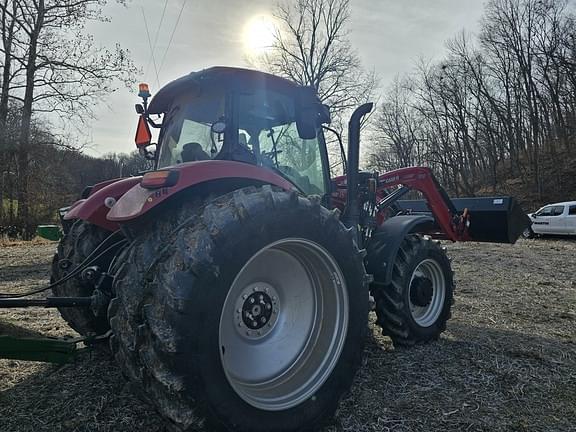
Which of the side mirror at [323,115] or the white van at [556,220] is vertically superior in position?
the side mirror at [323,115]

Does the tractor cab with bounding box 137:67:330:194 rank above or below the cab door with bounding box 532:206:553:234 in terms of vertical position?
above

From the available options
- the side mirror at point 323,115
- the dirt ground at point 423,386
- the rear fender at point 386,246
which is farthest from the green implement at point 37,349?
the side mirror at point 323,115

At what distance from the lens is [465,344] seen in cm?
399

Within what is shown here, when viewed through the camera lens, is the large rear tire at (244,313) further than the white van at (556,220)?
No

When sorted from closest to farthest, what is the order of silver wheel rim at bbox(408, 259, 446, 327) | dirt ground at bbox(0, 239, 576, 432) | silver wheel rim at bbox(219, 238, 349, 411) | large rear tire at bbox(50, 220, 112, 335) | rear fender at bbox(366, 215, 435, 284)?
silver wheel rim at bbox(219, 238, 349, 411)
dirt ground at bbox(0, 239, 576, 432)
large rear tire at bbox(50, 220, 112, 335)
rear fender at bbox(366, 215, 435, 284)
silver wheel rim at bbox(408, 259, 446, 327)

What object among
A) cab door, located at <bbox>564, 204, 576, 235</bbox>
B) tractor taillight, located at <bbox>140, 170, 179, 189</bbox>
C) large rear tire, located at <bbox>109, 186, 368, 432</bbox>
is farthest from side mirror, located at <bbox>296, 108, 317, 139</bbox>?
cab door, located at <bbox>564, 204, 576, 235</bbox>

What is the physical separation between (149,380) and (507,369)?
268 centimetres

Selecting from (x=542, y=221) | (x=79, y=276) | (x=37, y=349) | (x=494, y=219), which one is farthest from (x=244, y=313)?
(x=542, y=221)

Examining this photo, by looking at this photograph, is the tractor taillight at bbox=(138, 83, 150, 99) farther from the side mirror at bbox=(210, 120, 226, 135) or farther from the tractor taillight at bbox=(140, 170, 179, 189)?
the tractor taillight at bbox=(140, 170, 179, 189)

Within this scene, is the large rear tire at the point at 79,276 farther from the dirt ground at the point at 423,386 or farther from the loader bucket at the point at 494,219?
the loader bucket at the point at 494,219

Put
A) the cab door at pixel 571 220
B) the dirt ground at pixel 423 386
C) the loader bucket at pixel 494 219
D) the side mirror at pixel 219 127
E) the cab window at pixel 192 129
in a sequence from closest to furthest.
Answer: the dirt ground at pixel 423 386 < the side mirror at pixel 219 127 < the cab window at pixel 192 129 < the loader bucket at pixel 494 219 < the cab door at pixel 571 220

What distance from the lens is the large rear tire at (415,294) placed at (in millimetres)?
3848

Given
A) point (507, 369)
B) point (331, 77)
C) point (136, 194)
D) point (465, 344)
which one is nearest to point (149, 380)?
point (136, 194)

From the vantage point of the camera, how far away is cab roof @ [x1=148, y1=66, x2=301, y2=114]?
306 cm
